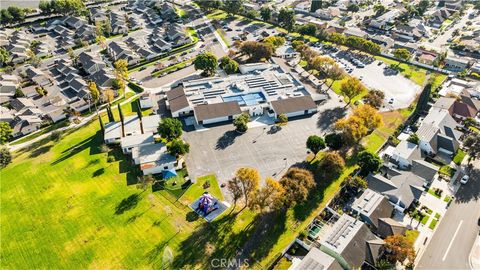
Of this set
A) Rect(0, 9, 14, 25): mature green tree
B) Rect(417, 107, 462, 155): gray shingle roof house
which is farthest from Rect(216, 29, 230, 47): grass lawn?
Rect(0, 9, 14, 25): mature green tree

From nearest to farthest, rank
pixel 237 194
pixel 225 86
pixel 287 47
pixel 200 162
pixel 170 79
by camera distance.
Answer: pixel 237 194 → pixel 200 162 → pixel 225 86 → pixel 170 79 → pixel 287 47

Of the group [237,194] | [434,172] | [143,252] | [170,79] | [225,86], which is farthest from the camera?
[170,79]

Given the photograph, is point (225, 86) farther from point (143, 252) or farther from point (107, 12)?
point (107, 12)

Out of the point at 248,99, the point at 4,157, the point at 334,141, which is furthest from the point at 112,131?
the point at 334,141

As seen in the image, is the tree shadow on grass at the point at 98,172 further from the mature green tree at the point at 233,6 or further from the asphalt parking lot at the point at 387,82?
the mature green tree at the point at 233,6

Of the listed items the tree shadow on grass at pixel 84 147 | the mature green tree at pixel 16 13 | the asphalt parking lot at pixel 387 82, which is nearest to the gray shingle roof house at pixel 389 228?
the asphalt parking lot at pixel 387 82

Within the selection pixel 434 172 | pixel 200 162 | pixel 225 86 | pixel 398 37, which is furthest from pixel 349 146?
pixel 398 37

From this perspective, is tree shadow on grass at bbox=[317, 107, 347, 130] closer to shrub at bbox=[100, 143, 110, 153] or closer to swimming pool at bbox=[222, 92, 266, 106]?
swimming pool at bbox=[222, 92, 266, 106]

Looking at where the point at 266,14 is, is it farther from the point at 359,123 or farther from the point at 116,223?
the point at 116,223
